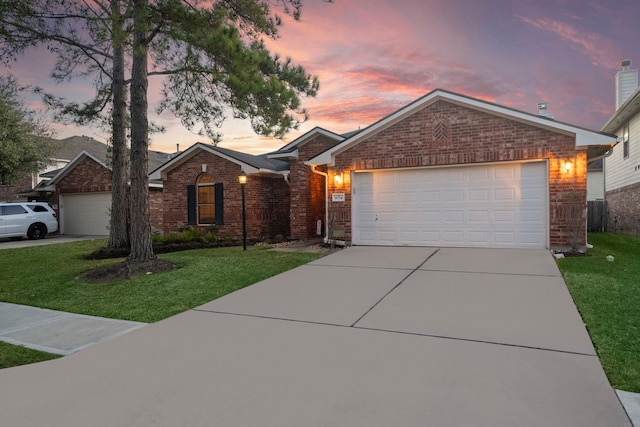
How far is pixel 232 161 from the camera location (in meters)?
14.4

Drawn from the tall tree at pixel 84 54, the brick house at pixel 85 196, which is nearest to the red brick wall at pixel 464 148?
the tall tree at pixel 84 54

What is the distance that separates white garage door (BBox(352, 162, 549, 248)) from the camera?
920 centimetres

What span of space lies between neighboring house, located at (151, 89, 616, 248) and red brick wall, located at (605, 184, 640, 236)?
14.6 feet

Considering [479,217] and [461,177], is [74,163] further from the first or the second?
[479,217]

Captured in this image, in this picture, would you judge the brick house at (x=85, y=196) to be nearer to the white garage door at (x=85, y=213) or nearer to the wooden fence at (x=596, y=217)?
the white garage door at (x=85, y=213)

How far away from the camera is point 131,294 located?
6.16 meters

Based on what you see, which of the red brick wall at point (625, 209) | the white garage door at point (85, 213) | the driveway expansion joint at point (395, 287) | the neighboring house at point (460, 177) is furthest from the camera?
the white garage door at point (85, 213)

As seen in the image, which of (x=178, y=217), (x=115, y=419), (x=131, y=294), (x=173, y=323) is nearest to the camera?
(x=115, y=419)

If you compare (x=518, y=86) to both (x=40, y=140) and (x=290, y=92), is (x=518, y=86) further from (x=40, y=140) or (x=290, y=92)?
(x=40, y=140)

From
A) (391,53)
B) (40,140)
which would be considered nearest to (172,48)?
(391,53)

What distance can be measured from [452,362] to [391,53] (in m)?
10.3

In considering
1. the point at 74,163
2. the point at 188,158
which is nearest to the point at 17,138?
the point at 74,163

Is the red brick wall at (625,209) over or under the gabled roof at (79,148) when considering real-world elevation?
under

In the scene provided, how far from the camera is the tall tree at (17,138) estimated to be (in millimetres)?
19344
